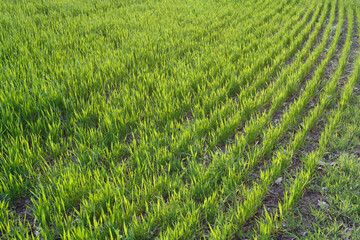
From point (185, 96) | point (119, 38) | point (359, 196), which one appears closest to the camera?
point (359, 196)

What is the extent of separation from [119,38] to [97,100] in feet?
7.84

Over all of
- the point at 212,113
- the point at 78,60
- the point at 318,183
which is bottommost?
the point at 318,183

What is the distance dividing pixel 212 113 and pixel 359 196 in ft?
5.50

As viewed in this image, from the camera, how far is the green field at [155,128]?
6.22 feet

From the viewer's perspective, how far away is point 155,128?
117 inches

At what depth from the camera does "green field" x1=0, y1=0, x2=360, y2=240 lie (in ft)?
6.22

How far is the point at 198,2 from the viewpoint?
9375mm

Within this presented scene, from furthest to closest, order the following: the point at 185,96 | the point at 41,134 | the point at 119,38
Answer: the point at 119,38
the point at 185,96
the point at 41,134

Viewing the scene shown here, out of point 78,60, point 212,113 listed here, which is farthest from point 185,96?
Answer: point 78,60

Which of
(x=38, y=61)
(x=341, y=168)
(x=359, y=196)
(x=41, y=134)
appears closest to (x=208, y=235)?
(x=359, y=196)

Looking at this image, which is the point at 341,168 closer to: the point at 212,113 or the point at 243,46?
the point at 212,113

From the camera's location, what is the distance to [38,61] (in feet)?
12.8

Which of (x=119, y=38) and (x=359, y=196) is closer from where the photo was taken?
(x=359, y=196)

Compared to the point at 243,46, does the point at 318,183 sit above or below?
below
